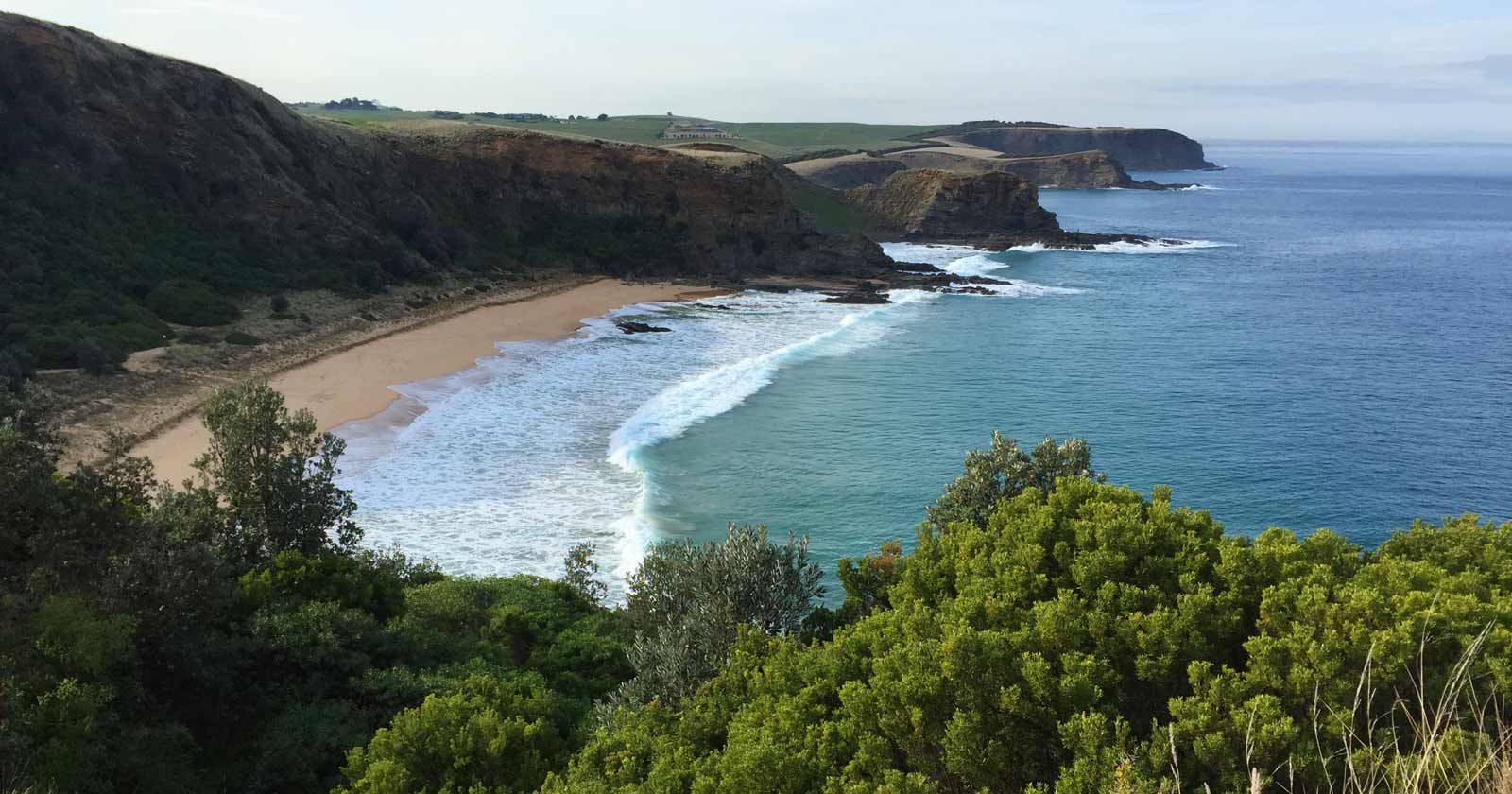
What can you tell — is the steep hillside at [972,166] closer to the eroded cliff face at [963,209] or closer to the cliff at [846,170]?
the cliff at [846,170]

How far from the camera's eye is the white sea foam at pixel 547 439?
2500 cm

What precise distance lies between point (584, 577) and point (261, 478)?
6.77 m

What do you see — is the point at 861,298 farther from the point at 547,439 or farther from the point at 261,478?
the point at 261,478

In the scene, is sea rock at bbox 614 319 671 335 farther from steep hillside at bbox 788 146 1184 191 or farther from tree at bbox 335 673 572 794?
steep hillside at bbox 788 146 1184 191

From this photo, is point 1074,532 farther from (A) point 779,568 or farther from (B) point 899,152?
(B) point 899,152

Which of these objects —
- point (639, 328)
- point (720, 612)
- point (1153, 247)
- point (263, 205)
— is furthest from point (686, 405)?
point (1153, 247)

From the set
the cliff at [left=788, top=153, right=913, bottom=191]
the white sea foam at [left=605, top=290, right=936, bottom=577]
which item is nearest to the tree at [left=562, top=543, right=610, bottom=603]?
the white sea foam at [left=605, top=290, right=936, bottom=577]

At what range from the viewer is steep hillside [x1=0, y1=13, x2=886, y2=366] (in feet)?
137

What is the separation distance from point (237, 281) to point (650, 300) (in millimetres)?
24332

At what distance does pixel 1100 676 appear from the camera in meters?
9.39

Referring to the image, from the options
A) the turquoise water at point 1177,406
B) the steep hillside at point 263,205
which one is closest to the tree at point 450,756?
the turquoise water at point 1177,406

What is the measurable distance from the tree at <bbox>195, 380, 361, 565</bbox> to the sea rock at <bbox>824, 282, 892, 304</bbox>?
5041 centimetres

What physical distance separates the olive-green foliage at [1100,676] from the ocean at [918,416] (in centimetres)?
1261

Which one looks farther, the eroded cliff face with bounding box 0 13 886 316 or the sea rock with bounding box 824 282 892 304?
the sea rock with bounding box 824 282 892 304
